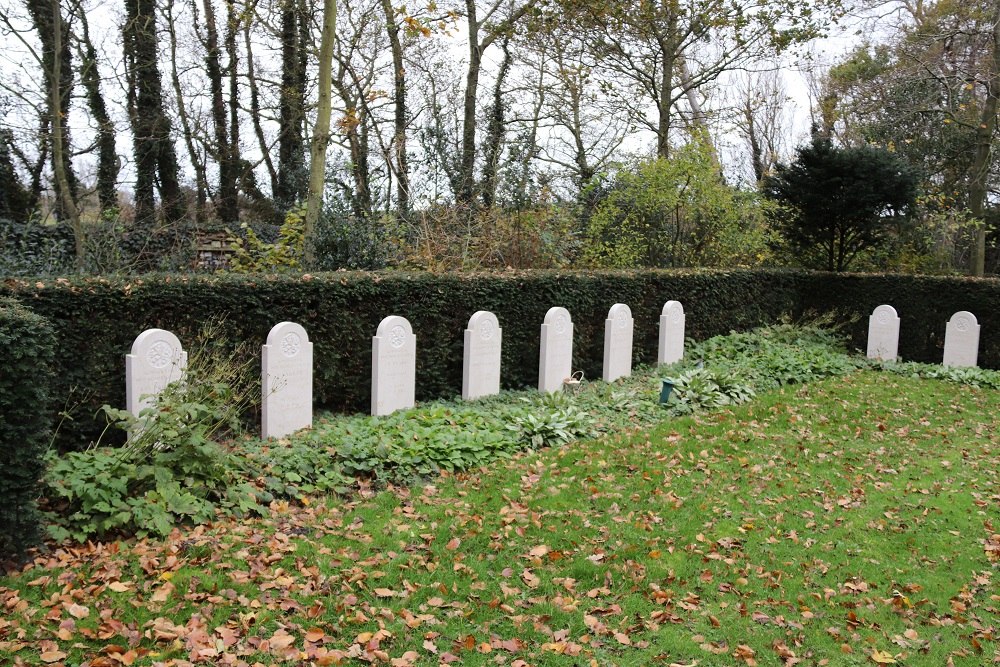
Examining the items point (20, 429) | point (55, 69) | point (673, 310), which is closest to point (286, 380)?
point (20, 429)

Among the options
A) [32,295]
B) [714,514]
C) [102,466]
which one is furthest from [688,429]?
[32,295]

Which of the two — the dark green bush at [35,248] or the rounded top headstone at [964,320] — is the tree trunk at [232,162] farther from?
the rounded top headstone at [964,320]

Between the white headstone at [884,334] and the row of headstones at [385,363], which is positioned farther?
the white headstone at [884,334]

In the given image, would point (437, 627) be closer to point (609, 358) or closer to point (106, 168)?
point (609, 358)

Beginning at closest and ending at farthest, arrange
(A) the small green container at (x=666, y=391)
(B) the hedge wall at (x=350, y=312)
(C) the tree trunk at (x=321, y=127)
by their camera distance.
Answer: (B) the hedge wall at (x=350, y=312)
(A) the small green container at (x=666, y=391)
(C) the tree trunk at (x=321, y=127)

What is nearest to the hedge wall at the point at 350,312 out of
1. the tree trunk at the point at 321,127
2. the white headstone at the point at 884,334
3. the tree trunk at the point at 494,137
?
the white headstone at the point at 884,334

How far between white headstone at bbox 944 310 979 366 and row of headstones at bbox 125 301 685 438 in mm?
5960

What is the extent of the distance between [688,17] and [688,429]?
1251cm

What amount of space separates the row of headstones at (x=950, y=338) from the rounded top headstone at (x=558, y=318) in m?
6.53

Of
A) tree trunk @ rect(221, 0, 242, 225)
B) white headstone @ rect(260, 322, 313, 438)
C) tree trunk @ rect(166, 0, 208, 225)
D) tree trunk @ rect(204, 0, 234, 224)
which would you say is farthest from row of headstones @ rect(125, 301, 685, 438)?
tree trunk @ rect(221, 0, 242, 225)

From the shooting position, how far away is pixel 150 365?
638 cm

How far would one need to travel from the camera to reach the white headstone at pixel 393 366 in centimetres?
806

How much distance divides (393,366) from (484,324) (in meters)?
1.53

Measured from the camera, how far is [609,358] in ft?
35.6
